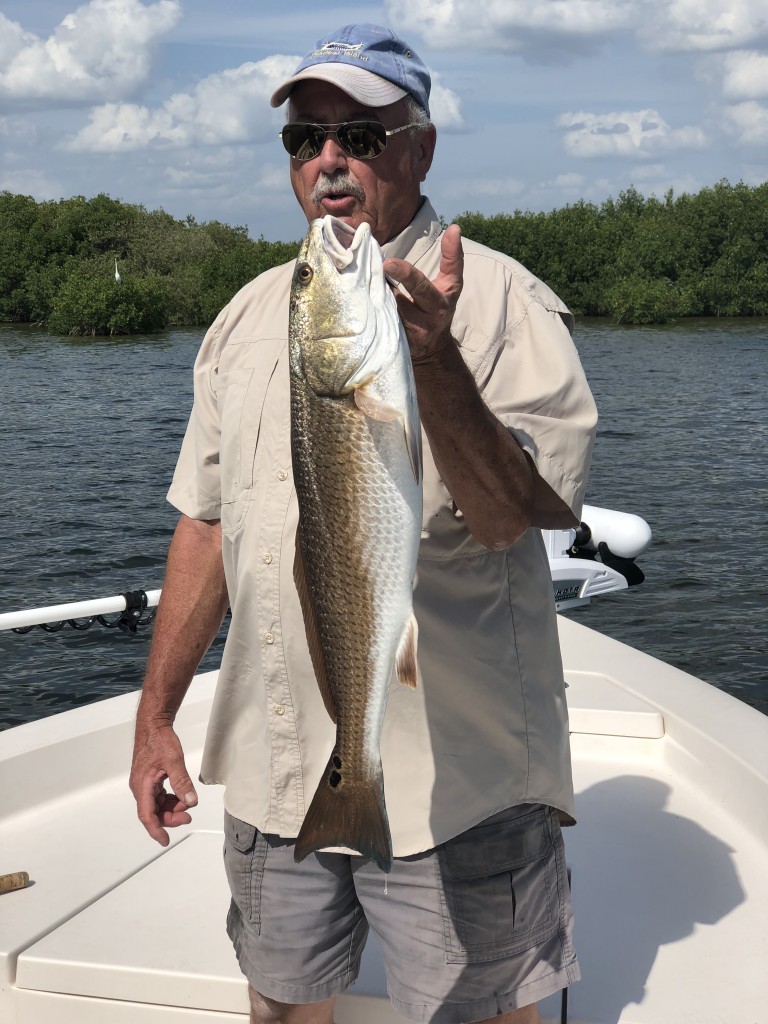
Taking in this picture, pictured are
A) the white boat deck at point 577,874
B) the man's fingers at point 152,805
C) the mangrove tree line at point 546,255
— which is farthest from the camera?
the mangrove tree line at point 546,255

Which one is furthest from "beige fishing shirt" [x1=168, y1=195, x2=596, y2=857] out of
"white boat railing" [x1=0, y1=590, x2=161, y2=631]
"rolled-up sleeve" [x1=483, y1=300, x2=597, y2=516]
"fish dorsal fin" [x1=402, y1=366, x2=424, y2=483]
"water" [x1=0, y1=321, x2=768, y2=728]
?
"water" [x1=0, y1=321, x2=768, y2=728]

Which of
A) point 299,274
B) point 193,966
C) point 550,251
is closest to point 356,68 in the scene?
point 299,274

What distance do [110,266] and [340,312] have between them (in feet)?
230

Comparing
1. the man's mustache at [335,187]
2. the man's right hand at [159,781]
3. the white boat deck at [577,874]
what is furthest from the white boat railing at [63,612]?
the man's mustache at [335,187]

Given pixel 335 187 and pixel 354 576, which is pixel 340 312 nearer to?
pixel 354 576

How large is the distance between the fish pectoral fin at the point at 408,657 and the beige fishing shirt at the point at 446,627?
248mm

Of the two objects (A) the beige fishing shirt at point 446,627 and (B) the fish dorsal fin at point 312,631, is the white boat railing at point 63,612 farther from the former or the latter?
(B) the fish dorsal fin at point 312,631

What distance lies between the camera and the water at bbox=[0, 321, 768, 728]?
1177 cm

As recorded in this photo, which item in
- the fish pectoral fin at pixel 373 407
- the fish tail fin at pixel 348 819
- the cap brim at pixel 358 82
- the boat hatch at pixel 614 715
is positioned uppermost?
the cap brim at pixel 358 82

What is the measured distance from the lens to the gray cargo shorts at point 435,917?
223 centimetres

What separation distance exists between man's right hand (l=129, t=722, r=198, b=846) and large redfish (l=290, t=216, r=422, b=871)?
0.64 metres

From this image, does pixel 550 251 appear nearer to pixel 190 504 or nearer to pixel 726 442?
pixel 726 442

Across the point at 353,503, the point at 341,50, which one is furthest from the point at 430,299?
the point at 341,50

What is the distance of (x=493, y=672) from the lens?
2.22m
